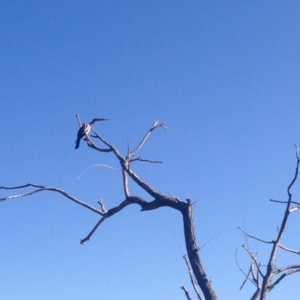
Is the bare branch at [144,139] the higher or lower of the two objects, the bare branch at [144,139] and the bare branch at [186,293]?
the higher

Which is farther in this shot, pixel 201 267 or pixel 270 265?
pixel 201 267

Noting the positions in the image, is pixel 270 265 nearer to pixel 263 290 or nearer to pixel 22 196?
pixel 263 290

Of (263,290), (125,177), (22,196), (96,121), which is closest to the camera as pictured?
(263,290)

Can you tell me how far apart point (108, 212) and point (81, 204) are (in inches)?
10.9

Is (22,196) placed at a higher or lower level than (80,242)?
higher

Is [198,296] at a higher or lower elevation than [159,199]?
lower

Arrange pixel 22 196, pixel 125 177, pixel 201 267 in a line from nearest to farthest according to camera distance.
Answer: pixel 201 267
pixel 22 196
pixel 125 177

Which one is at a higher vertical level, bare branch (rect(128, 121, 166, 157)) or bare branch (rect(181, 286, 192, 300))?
bare branch (rect(128, 121, 166, 157))

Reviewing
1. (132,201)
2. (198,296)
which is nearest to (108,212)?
(132,201)

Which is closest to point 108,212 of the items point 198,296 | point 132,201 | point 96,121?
point 132,201

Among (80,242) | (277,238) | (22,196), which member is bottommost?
(277,238)

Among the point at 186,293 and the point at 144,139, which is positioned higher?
the point at 144,139

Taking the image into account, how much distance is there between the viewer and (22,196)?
473cm

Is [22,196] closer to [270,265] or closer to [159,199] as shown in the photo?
[159,199]
